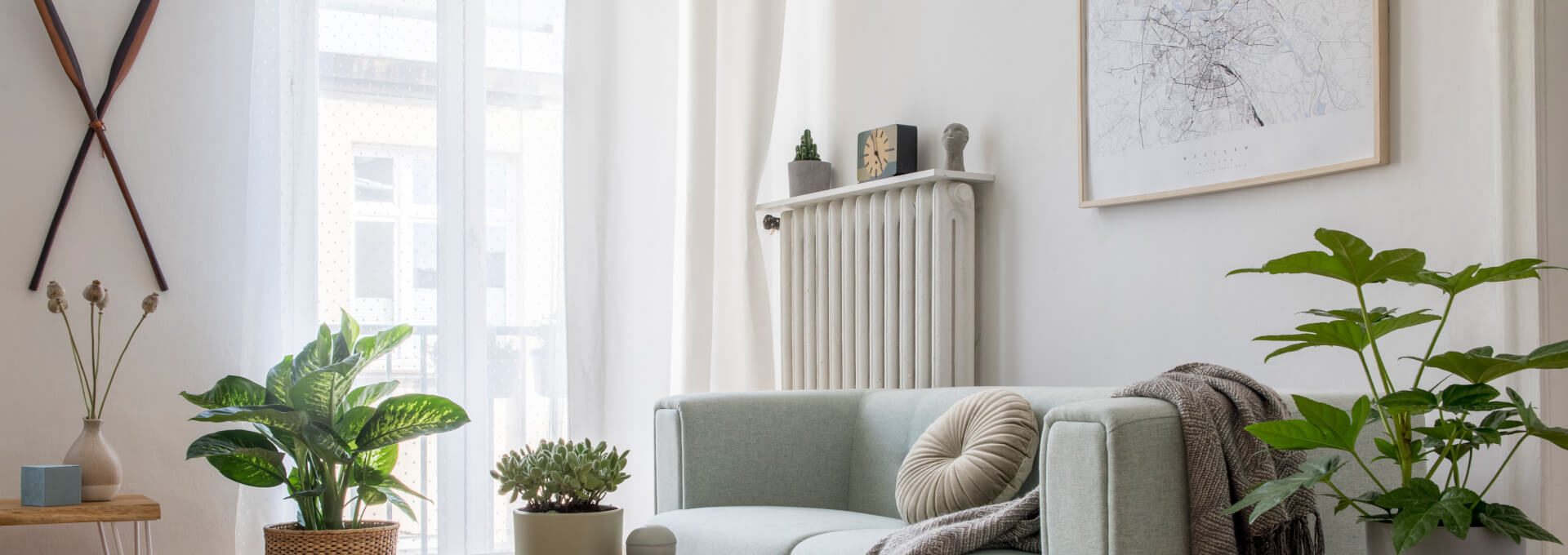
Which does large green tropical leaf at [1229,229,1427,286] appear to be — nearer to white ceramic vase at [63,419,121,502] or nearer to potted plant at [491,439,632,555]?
potted plant at [491,439,632,555]

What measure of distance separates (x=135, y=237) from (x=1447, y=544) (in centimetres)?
348

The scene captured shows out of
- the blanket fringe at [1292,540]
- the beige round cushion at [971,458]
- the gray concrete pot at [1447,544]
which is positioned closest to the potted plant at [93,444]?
the beige round cushion at [971,458]

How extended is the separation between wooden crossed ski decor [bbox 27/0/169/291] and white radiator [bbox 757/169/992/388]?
6.23ft

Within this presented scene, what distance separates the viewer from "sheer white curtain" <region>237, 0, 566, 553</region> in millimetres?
3658

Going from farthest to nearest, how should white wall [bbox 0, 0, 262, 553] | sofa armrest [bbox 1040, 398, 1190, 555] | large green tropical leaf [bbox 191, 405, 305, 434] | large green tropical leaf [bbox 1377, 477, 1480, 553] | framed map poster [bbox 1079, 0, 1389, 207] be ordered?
white wall [bbox 0, 0, 262, 553] < large green tropical leaf [bbox 191, 405, 305, 434] < framed map poster [bbox 1079, 0, 1389, 207] < sofa armrest [bbox 1040, 398, 1190, 555] < large green tropical leaf [bbox 1377, 477, 1480, 553]

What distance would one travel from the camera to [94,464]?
121 inches

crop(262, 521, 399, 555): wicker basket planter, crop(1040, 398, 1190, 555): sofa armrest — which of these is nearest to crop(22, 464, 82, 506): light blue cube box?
crop(262, 521, 399, 555): wicker basket planter

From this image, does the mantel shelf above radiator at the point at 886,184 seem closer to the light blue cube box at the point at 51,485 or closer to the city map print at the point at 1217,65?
the city map print at the point at 1217,65

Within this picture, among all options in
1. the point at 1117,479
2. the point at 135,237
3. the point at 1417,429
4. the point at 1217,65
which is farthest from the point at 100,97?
the point at 1417,429

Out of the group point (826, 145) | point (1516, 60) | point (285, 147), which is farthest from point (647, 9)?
point (1516, 60)

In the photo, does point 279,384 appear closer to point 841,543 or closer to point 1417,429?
point 841,543

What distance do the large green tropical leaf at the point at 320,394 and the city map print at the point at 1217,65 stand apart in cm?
201

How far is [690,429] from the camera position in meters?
2.73

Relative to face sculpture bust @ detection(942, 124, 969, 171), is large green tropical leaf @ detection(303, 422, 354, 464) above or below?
below
